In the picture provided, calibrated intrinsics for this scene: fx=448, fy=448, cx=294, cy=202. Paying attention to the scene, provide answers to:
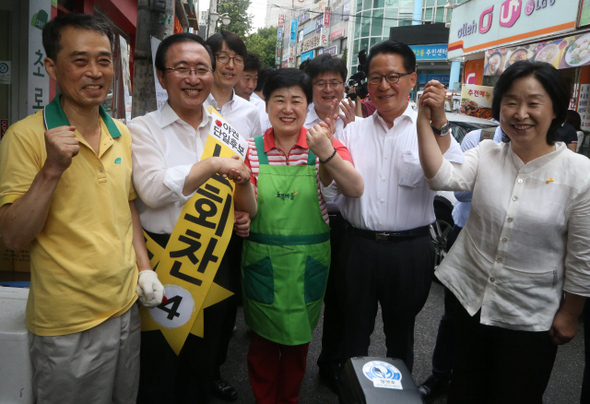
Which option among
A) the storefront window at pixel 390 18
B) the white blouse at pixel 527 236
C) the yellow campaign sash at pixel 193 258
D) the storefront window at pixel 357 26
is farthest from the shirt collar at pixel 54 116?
the storefront window at pixel 357 26

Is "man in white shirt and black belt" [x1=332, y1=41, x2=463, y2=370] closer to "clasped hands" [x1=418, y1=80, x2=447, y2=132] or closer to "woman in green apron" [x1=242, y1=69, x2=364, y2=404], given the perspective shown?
"woman in green apron" [x1=242, y1=69, x2=364, y2=404]

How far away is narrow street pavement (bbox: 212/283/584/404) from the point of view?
2.91 metres

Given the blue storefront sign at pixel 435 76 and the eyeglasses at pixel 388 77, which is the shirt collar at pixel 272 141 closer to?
the eyeglasses at pixel 388 77

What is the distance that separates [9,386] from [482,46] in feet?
49.2

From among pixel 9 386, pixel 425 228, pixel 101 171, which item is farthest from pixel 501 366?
pixel 9 386

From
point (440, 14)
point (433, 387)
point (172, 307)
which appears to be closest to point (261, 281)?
point (172, 307)

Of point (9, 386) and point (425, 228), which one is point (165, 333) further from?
point (425, 228)

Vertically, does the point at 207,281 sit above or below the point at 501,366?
above

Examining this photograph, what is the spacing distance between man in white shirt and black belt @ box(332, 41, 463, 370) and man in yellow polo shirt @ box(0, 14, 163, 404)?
1211 mm

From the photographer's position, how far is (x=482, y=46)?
13.8 m

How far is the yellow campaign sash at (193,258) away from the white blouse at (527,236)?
3.50 ft

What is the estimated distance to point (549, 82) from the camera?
5.91ft

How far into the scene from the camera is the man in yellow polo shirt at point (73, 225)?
5.04ft

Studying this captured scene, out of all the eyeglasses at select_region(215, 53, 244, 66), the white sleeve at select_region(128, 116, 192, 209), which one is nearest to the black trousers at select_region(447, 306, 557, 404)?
the white sleeve at select_region(128, 116, 192, 209)
